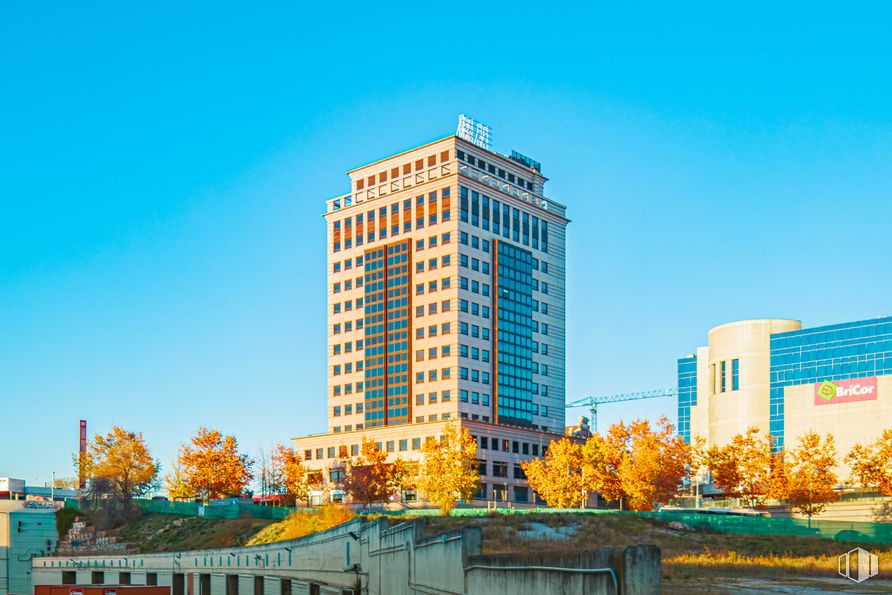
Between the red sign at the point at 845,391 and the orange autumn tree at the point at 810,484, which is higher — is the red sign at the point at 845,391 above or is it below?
above

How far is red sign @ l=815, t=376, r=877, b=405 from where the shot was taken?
417 feet

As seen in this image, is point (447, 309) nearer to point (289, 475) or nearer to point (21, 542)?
point (289, 475)

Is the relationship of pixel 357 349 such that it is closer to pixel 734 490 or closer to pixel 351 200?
pixel 351 200

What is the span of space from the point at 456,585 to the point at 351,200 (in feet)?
453

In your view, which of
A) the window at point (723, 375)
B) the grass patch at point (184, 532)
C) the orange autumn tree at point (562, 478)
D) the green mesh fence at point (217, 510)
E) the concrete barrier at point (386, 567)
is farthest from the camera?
the window at point (723, 375)

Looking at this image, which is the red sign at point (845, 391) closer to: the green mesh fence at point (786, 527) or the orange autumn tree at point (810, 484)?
the orange autumn tree at point (810, 484)

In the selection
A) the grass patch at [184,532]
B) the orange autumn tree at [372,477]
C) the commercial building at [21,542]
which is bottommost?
the commercial building at [21,542]

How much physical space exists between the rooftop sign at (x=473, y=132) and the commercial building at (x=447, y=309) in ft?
0.75

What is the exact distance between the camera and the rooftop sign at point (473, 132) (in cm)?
15300

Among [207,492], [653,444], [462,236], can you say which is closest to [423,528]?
[653,444]

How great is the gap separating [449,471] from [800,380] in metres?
61.3

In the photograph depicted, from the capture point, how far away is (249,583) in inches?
2571

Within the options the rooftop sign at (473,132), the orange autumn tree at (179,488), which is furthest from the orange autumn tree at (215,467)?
the rooftop sign at (473,132)

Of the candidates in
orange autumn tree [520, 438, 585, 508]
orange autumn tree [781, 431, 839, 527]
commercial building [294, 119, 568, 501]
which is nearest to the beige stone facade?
commercial building [294, 119, 568, 501]
